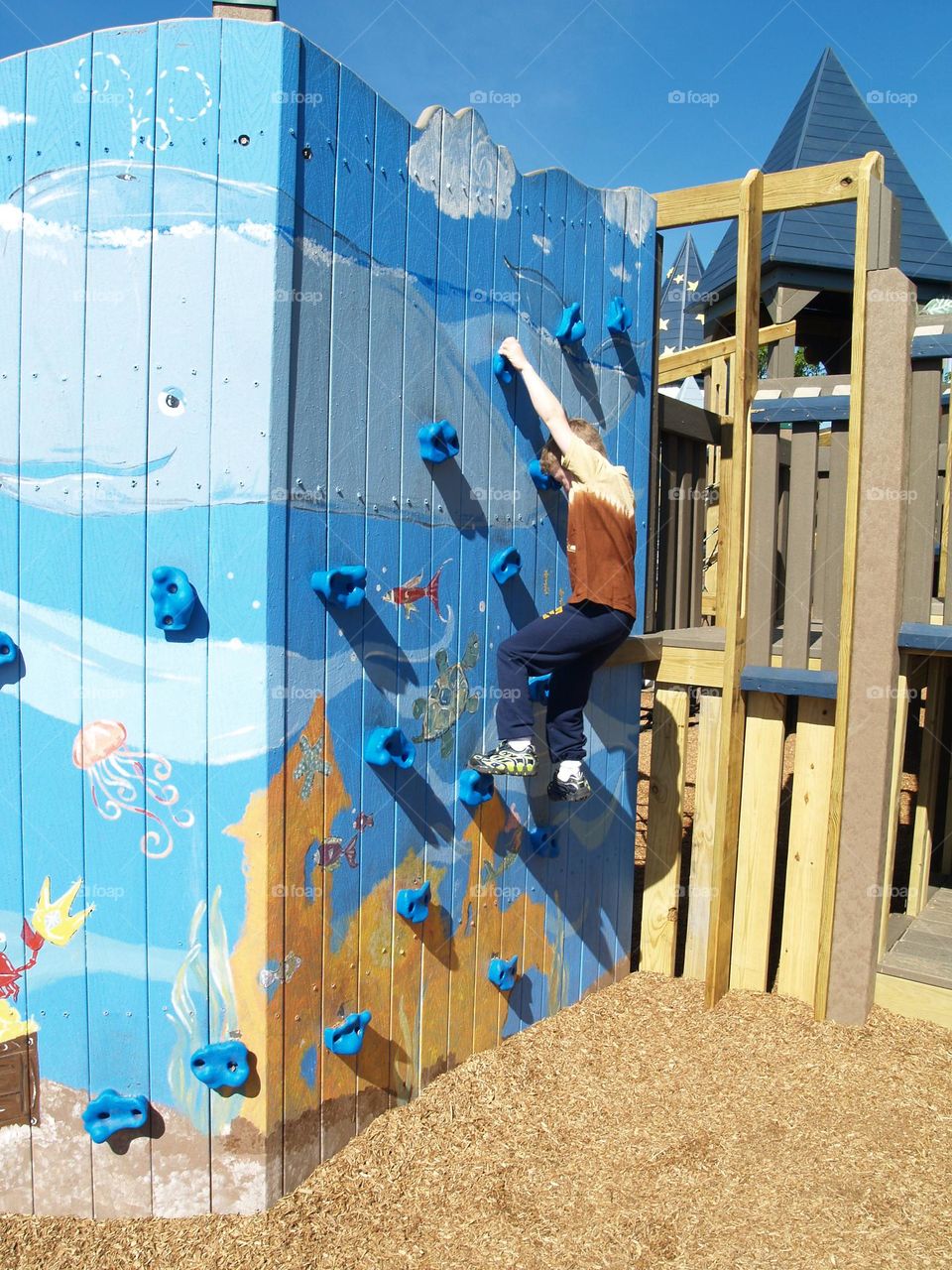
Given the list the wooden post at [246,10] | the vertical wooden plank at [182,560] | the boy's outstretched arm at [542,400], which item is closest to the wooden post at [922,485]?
the boy's outstretched arm at [542,400]

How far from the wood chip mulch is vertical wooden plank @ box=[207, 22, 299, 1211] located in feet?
0.99

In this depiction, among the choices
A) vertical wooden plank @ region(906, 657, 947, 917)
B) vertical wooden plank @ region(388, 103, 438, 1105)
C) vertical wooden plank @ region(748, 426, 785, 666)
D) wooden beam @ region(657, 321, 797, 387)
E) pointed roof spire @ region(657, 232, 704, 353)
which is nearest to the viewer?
vertical wooden plank @ region(388, 103, 438, 1105)

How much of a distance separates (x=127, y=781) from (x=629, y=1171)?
206 centimetres

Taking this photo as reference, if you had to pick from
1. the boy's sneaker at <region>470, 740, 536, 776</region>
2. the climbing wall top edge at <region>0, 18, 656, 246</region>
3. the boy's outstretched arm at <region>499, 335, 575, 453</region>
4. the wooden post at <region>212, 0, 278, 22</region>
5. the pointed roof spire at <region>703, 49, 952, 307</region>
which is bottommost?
the boy's sneaker at <region>470, 740, 536, 776</region>

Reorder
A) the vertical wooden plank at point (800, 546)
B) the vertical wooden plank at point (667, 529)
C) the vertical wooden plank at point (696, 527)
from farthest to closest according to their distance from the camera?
the vertical wooden plank at point (696, 527) < the vertical wooden plank at point (667, 529) < the vertical wooden plank at point (800, 546)

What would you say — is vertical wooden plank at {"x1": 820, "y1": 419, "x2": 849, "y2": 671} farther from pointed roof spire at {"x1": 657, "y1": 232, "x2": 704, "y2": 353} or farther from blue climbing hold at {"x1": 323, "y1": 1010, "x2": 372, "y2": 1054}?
pointed roof spire at {"x1": 657, "y1": 232, "x2": 704, "y2": 353}

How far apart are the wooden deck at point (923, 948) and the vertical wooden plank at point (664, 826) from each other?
983mm

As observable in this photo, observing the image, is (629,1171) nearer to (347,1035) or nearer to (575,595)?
(347,1035)

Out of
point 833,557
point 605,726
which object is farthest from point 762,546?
point 605,726

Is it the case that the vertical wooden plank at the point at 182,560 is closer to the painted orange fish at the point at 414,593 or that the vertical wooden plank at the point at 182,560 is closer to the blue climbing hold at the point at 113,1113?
the blue climbing hold at the point at 113,1113

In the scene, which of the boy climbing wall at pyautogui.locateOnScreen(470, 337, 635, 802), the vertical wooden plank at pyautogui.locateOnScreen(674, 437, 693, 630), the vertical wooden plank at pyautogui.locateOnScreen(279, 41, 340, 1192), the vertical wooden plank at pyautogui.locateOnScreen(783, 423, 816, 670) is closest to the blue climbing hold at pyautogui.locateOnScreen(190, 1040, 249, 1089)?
the vertical wooden plank at pyautogui.locateOnScreen(279, 41, 340, 1192)

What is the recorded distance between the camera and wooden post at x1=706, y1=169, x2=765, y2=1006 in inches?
161

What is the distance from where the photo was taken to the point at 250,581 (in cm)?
282

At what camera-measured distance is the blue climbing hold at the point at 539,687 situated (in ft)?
12.8
